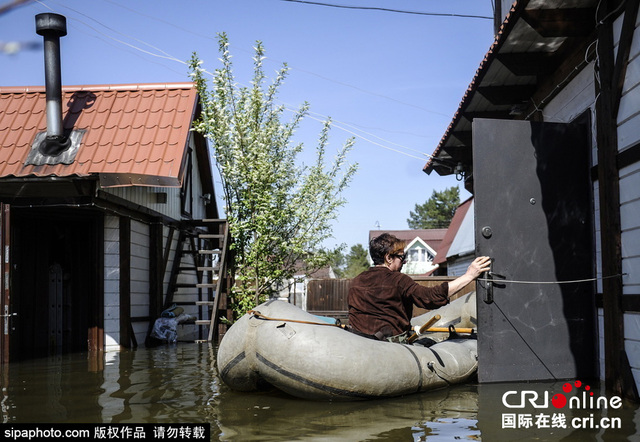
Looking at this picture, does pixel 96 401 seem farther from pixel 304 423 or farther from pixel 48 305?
pixel 48 305

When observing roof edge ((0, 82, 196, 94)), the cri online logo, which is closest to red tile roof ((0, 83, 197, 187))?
roof edge ((0, 82, 196, 94))

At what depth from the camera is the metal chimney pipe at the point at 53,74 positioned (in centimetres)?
1180

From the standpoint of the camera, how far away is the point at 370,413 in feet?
17.7

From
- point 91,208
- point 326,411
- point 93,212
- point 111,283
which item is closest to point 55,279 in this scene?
point 111,283

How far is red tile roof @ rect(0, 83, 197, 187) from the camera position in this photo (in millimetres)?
11461

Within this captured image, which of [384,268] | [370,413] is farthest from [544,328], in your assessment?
[370,413]

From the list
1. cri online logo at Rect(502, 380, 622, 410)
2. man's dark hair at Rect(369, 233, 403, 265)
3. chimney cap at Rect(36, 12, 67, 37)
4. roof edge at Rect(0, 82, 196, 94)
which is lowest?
cri online logo at Rect(502, 380, 622, 410)

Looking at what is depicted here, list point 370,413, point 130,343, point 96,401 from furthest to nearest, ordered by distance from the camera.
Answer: point 130,343
point 96,401
point 370,413

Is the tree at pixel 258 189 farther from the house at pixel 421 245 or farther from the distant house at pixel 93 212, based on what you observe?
the house at pixel 421 245

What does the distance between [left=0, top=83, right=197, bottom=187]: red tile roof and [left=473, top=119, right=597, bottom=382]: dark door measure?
19.8 ft

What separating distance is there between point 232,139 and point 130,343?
4.33m

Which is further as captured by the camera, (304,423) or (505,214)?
(505,214)

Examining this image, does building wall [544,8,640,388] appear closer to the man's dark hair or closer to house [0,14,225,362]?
the man's dark hair

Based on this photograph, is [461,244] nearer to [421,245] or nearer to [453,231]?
[453,231]
